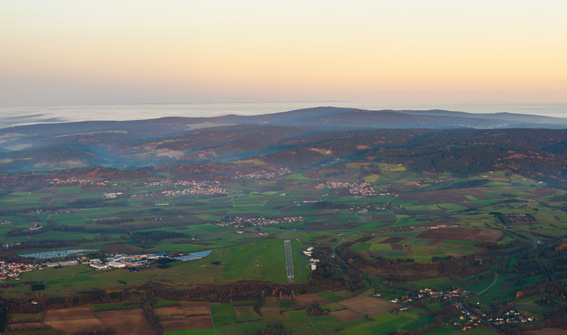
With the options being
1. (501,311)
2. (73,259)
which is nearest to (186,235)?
(73,259)

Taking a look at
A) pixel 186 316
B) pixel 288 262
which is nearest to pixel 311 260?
pixel 288 262

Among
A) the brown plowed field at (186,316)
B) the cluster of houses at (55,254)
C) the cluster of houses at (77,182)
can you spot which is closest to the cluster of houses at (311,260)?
the brown plowed field at (186,316)

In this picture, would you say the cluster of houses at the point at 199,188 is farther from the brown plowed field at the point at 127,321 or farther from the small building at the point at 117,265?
the brown plowed field at the point at 127,321

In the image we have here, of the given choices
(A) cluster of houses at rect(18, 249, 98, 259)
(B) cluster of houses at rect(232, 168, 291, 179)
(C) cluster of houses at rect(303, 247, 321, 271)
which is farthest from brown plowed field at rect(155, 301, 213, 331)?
(B) cluster of houses at rect(232, 168, 291, 179)

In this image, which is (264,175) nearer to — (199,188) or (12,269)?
(199,188)

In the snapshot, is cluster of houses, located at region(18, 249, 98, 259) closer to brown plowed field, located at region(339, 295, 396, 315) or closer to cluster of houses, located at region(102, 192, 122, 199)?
brown plowed field, located at region(339, 295, 396, 315)

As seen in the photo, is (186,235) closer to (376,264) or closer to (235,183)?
(376,264)

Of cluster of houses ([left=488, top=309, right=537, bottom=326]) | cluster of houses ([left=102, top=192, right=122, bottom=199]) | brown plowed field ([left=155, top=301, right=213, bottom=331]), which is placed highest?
cluster of houses ([left=488, top=309, right=537, bottom=326])
